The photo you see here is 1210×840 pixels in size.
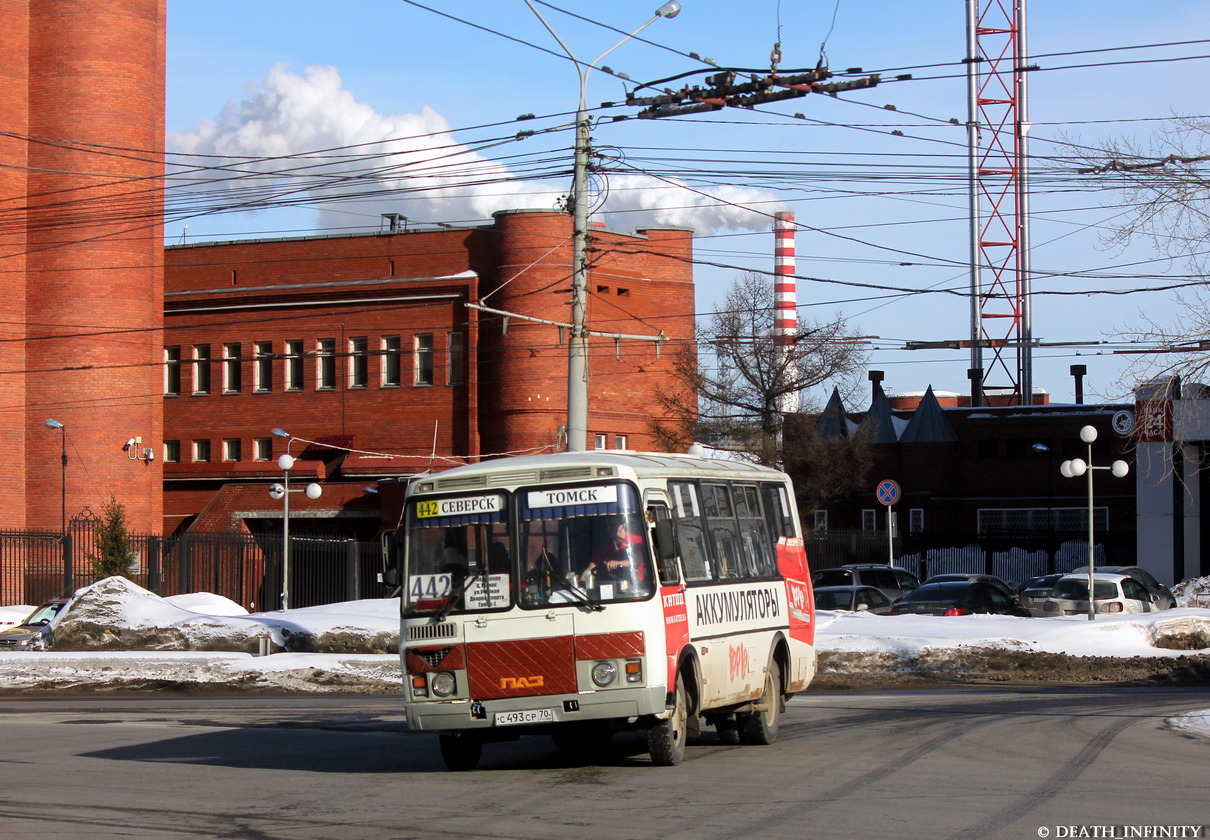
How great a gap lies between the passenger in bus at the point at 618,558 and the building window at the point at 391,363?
146 feet

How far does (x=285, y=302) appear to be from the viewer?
5709 centimetres

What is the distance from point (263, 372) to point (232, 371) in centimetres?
161

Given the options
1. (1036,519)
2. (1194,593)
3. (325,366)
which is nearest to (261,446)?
(325,366)

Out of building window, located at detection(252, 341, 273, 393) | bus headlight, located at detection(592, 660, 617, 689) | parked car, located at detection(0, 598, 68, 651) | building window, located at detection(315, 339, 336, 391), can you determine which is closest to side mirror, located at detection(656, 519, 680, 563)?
bus headlight, located at detection(592, 660, 617, 689)

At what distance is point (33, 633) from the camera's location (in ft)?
100

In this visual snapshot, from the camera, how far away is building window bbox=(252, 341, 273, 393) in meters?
58.0

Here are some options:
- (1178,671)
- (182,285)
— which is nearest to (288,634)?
(1178,671)

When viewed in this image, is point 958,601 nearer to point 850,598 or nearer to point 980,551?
point 850,598

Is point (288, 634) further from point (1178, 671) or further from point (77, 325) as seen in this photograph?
point (77, 325)

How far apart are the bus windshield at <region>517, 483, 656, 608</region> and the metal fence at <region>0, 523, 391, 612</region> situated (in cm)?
3080

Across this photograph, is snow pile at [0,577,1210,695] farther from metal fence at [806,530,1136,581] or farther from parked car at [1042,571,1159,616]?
metal fence at [806,530,1136,581]

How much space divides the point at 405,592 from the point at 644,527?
2131 mm

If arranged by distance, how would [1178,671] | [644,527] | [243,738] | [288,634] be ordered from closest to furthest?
1. [644,527]
2. [243,738]
3. [1178,671]
4. [288,634]

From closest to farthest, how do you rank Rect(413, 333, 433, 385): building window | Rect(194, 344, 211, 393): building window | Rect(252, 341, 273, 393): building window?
Rect(413, 333, 433, 385): building window
Rect(252, 341, 273, 393): building window
Rect(194, 344, 211, 393): building window
